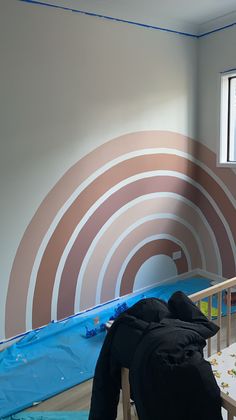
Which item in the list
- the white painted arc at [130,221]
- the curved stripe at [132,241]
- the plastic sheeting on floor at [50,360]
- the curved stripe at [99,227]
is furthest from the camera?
the curved stripe at [132,241]

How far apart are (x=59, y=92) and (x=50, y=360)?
73.9 inches

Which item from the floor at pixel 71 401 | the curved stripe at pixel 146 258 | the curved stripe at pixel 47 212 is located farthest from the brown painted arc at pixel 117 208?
the floor at pixel 71 401

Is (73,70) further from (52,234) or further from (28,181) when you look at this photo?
(52,234)

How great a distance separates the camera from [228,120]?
343cm

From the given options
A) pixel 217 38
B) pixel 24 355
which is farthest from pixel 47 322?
pixel 217 38

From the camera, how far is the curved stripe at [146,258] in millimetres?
3328

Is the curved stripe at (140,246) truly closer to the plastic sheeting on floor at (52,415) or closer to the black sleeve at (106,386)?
the plastic sheeting on floor at (52,415)

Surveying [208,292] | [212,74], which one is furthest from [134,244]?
[212,74]

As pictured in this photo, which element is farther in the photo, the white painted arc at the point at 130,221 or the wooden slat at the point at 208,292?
the white painted arc at the point at 130,221

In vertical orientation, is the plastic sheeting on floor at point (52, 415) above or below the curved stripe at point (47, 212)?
below

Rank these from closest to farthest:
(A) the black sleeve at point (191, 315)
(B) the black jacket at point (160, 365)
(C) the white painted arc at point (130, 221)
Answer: (B) the black jacket at point (160, 365) < (A) the black sleeve at point (191, 315) < (C) the white painted arc at point (130, 221)

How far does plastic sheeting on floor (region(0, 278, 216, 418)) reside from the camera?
215 centimetres

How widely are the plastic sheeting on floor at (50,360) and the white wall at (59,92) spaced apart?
10.4 inches

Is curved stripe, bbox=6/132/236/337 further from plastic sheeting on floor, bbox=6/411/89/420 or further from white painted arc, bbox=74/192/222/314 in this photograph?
plastic sheeting on floor, bbox=6/411/89/420
